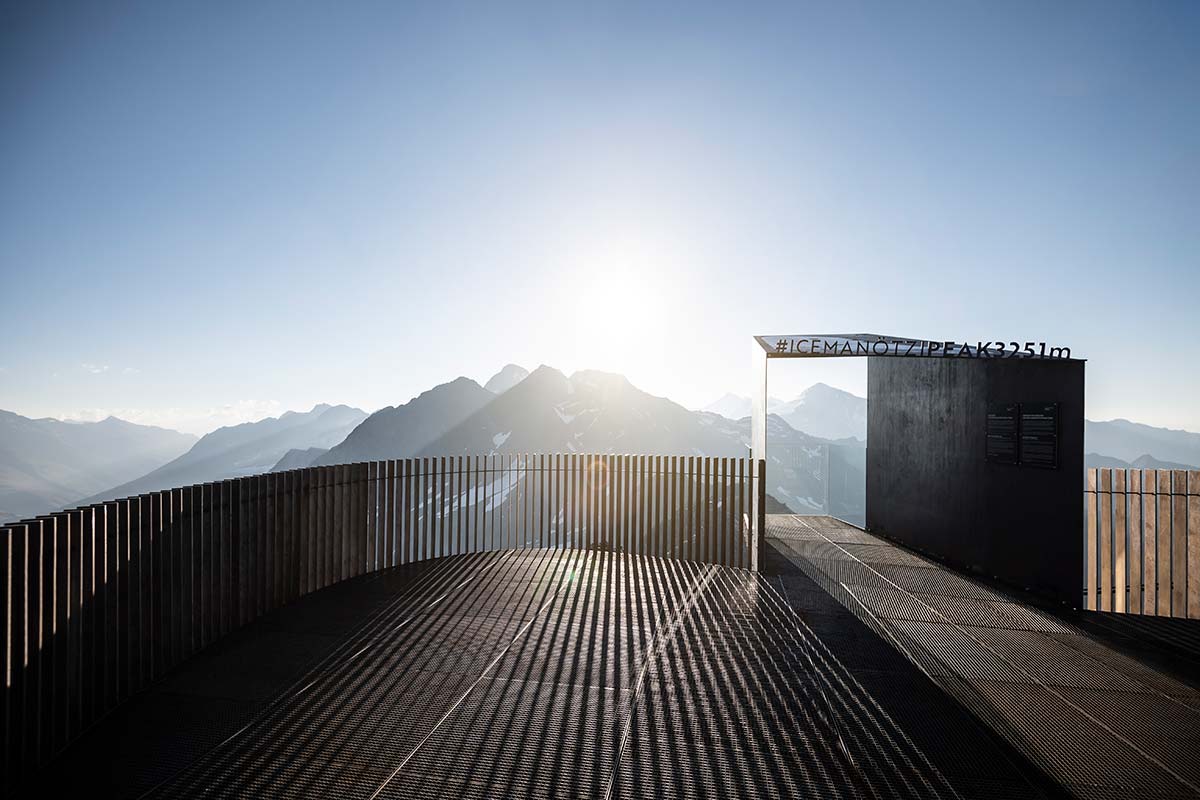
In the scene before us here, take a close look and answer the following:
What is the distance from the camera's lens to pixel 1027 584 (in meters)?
8.49

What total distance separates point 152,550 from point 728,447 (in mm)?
194900

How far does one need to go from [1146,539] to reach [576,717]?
818 centimetres

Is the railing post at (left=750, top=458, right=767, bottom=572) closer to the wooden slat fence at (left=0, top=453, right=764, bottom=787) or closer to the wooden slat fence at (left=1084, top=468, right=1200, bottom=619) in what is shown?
the wooden slat fence at (left=0, top=453, right=764, bottom=787)

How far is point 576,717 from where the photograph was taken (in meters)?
4.46

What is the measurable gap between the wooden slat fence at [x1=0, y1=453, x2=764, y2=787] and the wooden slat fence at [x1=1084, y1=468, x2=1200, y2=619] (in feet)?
15.1

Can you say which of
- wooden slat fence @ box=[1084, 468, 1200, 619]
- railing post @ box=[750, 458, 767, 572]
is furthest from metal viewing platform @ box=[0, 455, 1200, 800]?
railing post @ box=[750, 458, 767, 572]

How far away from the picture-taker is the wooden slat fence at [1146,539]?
7492mm

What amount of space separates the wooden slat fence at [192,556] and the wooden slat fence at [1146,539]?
4599mm

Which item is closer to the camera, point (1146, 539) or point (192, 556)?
point (192, 556)

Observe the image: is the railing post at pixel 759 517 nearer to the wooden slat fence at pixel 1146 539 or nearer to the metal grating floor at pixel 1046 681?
the metal grating floor at pixel 1046 681

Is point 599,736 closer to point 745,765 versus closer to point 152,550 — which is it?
point 745,765

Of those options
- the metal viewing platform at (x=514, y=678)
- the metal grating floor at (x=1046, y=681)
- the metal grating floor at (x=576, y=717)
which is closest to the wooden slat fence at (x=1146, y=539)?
the metal viewing platform at (x=514, y=678)

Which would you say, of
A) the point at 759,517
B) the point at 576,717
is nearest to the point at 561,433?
the point at 759,517

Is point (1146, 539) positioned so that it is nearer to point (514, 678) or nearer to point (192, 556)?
point (514, 678)
